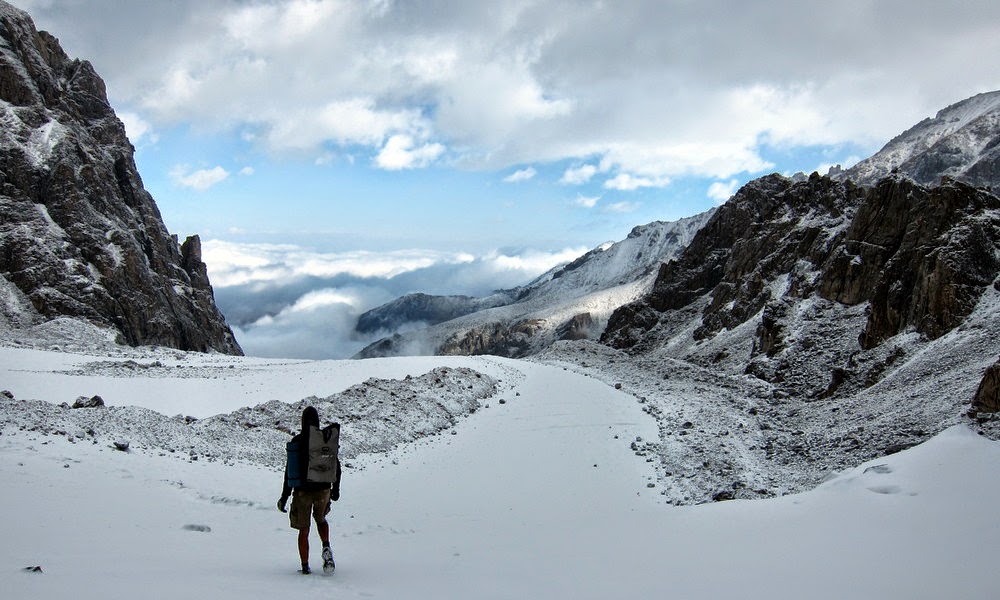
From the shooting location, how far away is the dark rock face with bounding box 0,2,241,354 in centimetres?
6519

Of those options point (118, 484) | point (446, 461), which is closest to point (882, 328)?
point (446, 461)

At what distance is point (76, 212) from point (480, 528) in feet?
239

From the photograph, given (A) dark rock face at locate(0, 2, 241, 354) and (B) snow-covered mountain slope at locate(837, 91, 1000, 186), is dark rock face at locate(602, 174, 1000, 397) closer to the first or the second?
(B) snow-covered mountain slope at locate(837, 91, 1000, 186)

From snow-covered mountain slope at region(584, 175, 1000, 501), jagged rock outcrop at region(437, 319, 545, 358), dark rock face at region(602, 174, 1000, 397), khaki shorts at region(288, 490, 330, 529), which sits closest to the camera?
khaki shorts at region(288, 490, 330, 529)

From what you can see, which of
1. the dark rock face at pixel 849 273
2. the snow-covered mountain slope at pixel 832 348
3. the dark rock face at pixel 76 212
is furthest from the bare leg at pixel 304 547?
the dark rock face at pixel 76 212

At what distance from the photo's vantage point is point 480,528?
575 inches

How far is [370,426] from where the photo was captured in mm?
23984

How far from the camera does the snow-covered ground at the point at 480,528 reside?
27.3ft

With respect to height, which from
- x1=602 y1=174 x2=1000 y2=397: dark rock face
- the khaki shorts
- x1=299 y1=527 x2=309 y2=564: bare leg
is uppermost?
x1=602 y1=174 x2=1000 y2=397: dark rock face

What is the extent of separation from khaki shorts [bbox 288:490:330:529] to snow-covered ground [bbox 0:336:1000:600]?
687 mm

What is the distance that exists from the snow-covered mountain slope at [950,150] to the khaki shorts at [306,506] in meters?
108

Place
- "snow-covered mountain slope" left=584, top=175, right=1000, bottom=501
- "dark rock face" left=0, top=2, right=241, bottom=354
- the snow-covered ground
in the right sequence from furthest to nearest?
"dark rock face" left=0, top=2, right=241, bottom=354
"snow-covered mountain slope" left=584, top=175, right=1000, bottom=501
the snow-covered ground

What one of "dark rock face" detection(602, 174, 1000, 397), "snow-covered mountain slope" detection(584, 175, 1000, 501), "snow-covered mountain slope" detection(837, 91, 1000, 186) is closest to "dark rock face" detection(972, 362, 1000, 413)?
"snow-covered mountain slope" detection(584, 175, 1000, 501)

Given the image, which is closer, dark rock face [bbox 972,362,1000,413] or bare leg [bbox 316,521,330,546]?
bare leg [bbox 316,521,330,546]
